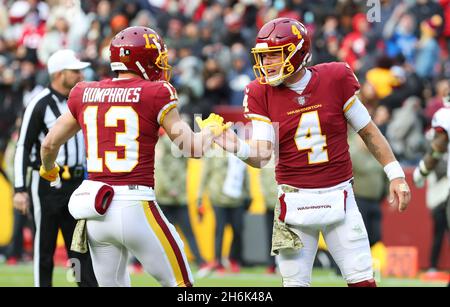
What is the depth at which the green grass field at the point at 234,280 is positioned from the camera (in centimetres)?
1049

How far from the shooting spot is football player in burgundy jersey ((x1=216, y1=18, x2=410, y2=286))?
620 cm

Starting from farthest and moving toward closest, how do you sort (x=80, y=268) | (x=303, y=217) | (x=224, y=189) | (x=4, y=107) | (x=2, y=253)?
(x=4, y=107) < (x=2, y=253) < (x=224, y=189) < (x=80, y=268) < (x=303, y=217)

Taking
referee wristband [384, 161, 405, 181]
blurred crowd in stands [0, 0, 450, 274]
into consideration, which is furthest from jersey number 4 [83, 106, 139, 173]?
blurred crowd in stands [0, 0, 450, 274]

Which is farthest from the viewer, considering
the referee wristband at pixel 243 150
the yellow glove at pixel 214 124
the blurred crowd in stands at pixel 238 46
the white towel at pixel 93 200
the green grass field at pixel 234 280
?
the blurred crowd in stands at pixel 238 46

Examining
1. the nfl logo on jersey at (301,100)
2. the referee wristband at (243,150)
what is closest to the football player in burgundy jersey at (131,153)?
the referee wristband at (243,150)

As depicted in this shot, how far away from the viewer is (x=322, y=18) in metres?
15.7

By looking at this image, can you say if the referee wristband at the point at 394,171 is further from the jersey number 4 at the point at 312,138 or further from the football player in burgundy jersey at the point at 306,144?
the jersey number 4 at the point at 312,138

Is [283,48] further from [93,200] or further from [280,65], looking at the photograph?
[93,200]

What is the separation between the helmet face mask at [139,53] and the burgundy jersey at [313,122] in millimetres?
680

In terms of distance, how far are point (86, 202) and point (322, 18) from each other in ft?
34.1

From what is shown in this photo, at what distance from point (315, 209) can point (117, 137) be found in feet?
4.36

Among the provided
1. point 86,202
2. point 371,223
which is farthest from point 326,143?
point 371,223
